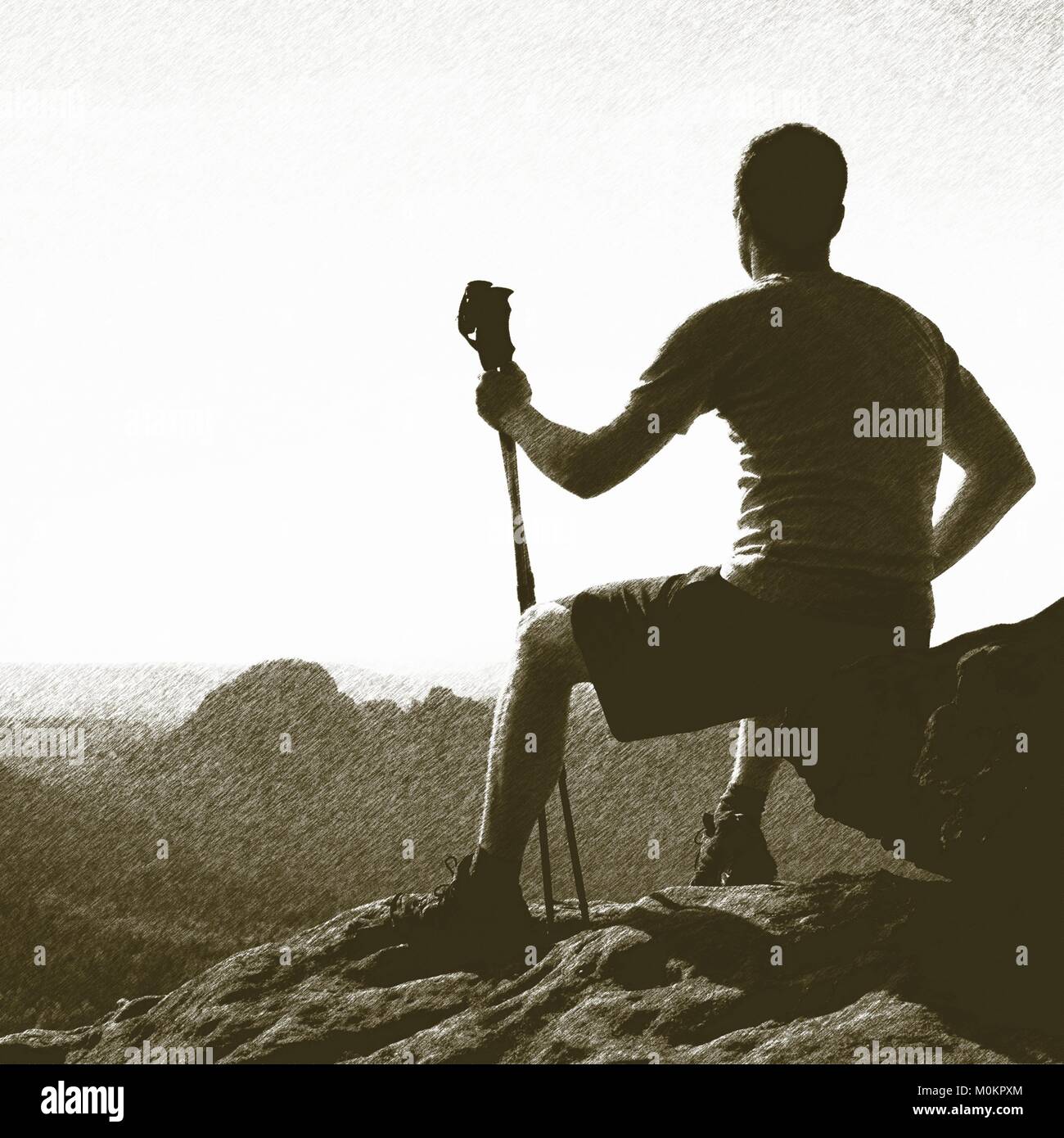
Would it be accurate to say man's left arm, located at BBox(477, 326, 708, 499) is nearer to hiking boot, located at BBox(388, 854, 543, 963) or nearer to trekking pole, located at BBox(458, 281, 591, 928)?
trekking pole, located at BBox(458, 281, 591, 928)

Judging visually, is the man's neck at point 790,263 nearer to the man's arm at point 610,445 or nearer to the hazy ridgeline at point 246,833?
the man's arm at point 610,445

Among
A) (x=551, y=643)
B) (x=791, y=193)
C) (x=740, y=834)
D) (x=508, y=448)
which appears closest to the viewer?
(x=791, y=193)

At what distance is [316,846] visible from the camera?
2664cm

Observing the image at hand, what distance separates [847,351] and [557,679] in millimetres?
1417

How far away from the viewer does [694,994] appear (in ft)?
13.3

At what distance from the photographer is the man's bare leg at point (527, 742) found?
14.0ft

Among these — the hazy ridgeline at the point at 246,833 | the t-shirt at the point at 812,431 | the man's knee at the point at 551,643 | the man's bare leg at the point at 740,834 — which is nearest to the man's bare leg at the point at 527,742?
the man's knee at the point at 551,643

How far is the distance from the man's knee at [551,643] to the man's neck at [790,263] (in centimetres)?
130

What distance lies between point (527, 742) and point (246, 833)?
23484mm

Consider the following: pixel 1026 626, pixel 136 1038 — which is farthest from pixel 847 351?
pixel 136 1038

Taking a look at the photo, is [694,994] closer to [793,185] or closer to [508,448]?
[508,448]

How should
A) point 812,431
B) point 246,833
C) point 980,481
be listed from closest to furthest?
1. point 812,431
2. point 980,481
3. point 246,833

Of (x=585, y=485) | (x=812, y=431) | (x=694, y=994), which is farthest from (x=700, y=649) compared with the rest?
(x=694, y=994)

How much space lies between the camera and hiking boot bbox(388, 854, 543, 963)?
442 centimetres
